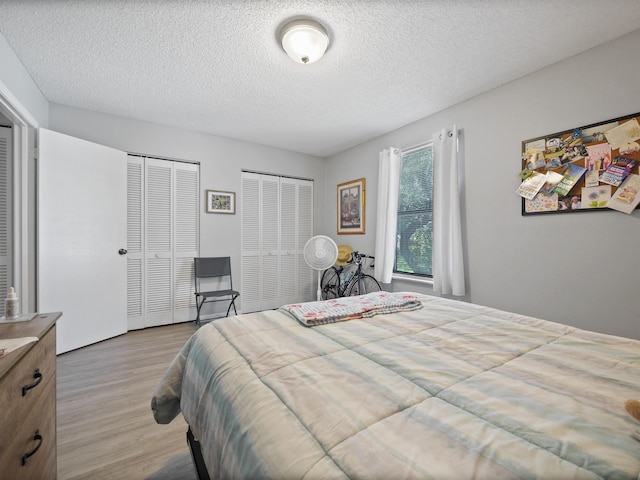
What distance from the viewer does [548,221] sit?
2.26 metres

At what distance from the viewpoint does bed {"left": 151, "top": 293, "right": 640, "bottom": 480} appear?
0.56m

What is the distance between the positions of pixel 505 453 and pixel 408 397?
0.24 m

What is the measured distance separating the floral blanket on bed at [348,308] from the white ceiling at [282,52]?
6.01 feet

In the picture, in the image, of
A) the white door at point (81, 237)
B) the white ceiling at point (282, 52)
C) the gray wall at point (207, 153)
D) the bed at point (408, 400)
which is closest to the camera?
the bed at point (408, 400)

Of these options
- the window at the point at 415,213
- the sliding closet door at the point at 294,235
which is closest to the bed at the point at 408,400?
the window at the point at 415,213

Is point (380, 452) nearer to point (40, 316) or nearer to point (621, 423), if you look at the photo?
point (621, 423)

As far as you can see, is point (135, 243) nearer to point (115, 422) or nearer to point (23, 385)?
point (115, 422)

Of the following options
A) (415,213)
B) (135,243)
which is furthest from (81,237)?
(415,213)

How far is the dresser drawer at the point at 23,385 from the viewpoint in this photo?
789mm

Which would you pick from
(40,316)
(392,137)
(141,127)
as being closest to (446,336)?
(40,316)

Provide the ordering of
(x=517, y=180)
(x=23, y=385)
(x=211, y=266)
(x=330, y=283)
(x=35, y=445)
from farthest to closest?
(x=330, y=283)
(x=211, y=266)
(x=517, y=180)
(x=35, y=445)
(x=23, y=385)

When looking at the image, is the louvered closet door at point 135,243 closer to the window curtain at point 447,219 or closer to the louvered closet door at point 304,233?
the louvered closet door at point 304,233

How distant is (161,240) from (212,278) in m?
0.82

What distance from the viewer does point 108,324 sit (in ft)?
10.2
